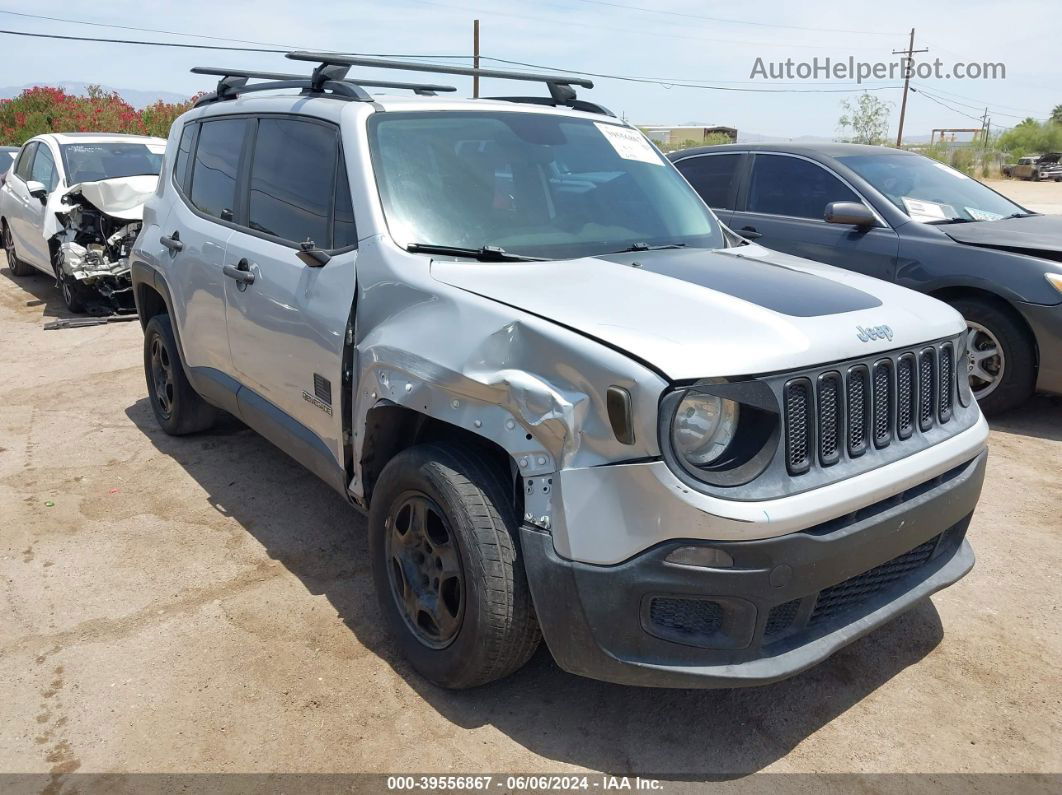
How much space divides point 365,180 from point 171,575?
75.5 inches

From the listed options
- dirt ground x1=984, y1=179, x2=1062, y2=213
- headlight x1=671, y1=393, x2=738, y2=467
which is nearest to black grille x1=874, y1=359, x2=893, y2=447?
headlight x1=671, y1=393, x2=738, y2=467

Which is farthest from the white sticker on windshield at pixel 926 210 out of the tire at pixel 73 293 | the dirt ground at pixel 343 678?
the tire at pixel 73 293

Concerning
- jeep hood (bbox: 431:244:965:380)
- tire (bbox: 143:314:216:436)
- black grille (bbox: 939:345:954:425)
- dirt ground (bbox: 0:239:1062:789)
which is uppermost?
jeep hood (bbox: 431:244:965:380)

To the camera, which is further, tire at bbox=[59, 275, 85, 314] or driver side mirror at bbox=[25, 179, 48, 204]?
driver side mirror at bbox=[25, 179, 48, 204]

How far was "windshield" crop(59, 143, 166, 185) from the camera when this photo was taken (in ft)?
33.4

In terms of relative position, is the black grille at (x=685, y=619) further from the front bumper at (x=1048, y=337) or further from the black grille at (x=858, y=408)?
the front bumper at (x=1048, y=337)

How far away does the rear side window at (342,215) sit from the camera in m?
3.39

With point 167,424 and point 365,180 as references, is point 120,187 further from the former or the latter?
point 365,180

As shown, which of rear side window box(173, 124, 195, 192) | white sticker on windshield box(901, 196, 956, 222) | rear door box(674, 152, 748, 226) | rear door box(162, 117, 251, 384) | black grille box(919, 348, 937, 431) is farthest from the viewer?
rear door box(674, 152, 748, 226)

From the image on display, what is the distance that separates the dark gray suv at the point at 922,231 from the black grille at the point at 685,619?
2.53m

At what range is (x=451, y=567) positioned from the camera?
284 centimetres

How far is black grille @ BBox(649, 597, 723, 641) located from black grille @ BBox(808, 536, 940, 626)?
324mm

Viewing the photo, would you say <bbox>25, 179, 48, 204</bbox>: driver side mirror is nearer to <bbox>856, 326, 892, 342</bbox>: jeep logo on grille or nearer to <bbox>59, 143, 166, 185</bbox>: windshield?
<bbox>59, 143, 166, 185</bbox>: windshield

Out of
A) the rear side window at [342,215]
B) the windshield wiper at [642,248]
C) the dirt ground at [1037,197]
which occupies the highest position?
the rear side window at [342,215]
